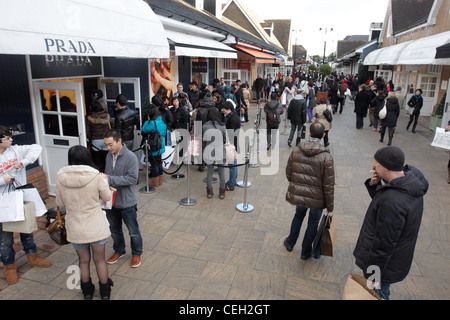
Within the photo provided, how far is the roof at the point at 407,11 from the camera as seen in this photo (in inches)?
928

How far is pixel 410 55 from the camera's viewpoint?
1440cm

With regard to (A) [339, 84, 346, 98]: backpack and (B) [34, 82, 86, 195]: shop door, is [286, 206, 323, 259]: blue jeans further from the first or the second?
(A) [339, 84, 346, 98]: backpack

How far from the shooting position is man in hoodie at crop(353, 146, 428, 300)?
8.54 feet

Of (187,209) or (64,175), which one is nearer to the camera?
(64,175)

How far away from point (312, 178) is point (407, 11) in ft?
87.5

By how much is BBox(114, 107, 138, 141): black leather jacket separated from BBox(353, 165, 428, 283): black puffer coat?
4.72 meters

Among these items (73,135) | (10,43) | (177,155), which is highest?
(10,43)

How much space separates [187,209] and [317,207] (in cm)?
253

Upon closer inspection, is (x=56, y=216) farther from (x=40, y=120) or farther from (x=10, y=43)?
(x=40, y=120)

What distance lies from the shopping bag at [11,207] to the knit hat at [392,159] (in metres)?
3.65

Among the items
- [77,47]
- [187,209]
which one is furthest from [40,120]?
[187,209]

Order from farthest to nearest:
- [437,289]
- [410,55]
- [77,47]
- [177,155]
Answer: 1. [410,55]
2. [177,155]
3. [77,47]
4. [437,289]

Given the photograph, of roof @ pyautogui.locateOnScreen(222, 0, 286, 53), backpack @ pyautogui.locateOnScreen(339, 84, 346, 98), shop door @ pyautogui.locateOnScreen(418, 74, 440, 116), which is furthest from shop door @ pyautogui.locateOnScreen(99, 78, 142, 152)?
roof @ pyautogui.locateOnScreen(222, 0, 286, 53)

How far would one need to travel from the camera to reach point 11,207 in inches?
140
